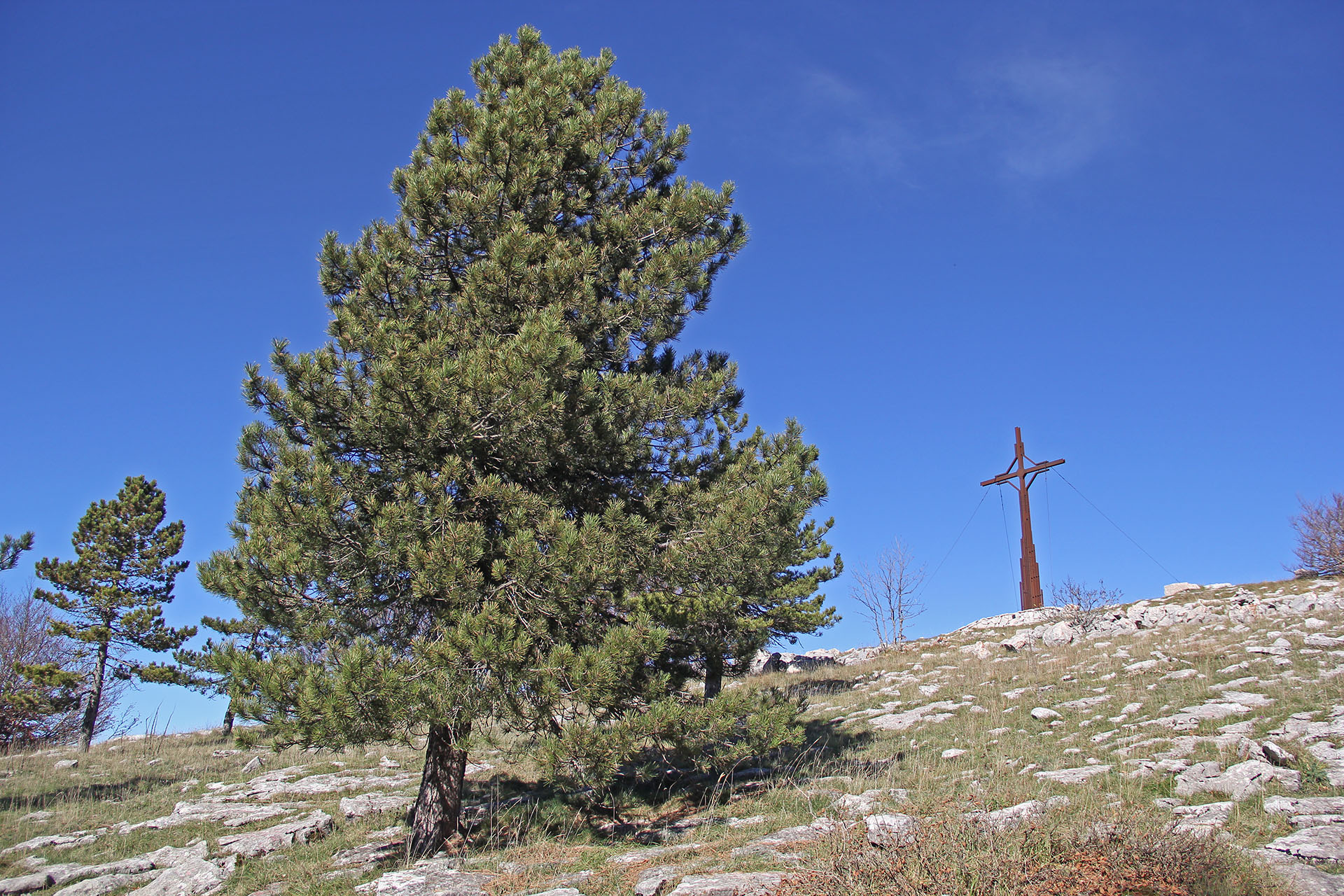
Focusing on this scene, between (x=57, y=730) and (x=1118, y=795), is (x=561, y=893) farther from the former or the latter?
(x=57, y=730)

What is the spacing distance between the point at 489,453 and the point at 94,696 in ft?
66.1

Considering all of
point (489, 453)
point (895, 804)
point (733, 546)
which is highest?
point (489, 453)

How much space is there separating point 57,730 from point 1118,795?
31.5 m

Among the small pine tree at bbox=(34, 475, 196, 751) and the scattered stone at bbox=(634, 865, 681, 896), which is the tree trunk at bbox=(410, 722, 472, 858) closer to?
the scattered stone at bbox=(634, 865, 681, 896)

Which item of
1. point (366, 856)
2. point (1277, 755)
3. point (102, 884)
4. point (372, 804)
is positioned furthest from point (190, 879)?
point (1277, 755)

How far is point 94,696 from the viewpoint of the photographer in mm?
20469

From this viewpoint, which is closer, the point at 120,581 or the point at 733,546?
the point at 733,546

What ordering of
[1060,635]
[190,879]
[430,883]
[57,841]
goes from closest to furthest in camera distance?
[430,883] → [190,879] → [57,841] → [1060,635]

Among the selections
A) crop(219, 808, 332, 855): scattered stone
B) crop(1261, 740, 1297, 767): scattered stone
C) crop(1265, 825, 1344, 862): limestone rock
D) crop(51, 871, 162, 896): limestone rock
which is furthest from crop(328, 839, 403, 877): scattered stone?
crop(1261, 740, 1297, 767): scattered stone

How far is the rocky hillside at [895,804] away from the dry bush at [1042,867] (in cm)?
2

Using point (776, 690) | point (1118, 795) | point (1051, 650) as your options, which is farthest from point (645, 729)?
point (1051, 650)

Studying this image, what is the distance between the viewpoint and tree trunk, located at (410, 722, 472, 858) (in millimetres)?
7836

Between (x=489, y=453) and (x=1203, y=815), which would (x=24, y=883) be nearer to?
(x=489, y=453)

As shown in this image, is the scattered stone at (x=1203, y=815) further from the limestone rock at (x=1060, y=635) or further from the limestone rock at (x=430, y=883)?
the limestone rock at (x=1060, y=635)
